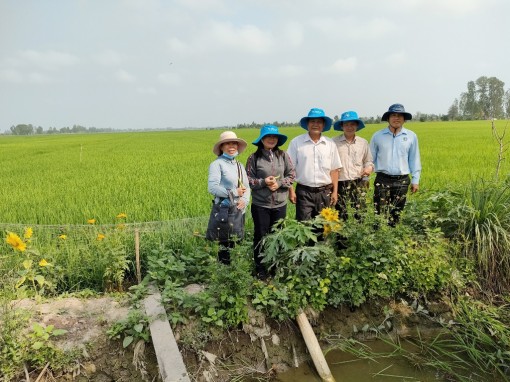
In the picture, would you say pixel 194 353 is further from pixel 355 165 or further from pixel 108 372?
pixel 355 165

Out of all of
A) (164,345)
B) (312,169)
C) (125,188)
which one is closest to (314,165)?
(312,169)

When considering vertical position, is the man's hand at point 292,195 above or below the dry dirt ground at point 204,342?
above

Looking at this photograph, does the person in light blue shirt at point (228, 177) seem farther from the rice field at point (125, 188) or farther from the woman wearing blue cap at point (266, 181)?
the rice field at point (125, 188)

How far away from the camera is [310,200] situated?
3.66 m

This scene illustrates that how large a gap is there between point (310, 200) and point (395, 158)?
3.54 ft

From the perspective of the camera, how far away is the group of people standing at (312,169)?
3.34 m

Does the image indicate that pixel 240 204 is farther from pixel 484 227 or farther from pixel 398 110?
pixel 484 227

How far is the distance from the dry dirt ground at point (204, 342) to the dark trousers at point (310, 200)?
3.12 ft

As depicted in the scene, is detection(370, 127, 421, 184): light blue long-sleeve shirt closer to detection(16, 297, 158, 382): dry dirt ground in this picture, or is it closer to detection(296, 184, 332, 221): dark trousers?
detection(296, 184, 332, 221): dark trousers

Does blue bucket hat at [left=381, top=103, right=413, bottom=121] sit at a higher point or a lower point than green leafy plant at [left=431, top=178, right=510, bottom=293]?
higher

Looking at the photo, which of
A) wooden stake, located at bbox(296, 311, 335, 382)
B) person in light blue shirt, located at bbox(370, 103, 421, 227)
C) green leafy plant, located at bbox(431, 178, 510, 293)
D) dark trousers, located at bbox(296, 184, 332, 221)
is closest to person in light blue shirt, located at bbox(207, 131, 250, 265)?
dark trousers, located at bbox(296, 184, 332, 221)

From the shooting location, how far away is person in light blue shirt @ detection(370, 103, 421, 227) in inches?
153

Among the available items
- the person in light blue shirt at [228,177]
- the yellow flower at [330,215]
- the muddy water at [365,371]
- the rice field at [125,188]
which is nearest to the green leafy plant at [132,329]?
the person in light blue shirt at [228,177]

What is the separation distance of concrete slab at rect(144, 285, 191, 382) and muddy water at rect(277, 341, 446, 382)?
832mm
